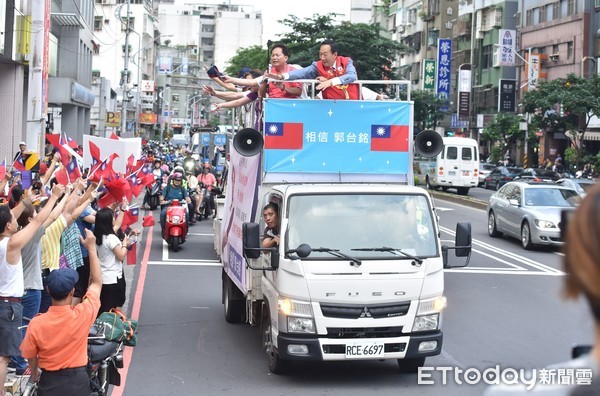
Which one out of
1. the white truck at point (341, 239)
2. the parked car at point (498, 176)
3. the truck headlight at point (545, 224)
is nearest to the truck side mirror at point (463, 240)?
the white truck at point (341, 239)

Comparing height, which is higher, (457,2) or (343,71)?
(457,2)

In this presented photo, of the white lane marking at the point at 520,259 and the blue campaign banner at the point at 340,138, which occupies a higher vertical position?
the blue campaign banner at the point at 340,138

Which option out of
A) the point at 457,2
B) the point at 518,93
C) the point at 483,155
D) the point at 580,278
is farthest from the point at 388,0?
the point at 580,278

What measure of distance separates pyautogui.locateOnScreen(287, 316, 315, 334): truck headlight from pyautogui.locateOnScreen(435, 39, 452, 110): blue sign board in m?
62.4

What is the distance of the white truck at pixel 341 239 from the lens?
360 inches

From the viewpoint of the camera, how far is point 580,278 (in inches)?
80.5

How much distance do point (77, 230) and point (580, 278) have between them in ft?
30.8

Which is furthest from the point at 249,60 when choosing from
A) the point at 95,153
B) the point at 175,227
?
the point at 95,153

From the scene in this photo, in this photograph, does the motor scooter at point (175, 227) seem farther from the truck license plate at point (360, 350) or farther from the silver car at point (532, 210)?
the truck license plate at point (360, 350)

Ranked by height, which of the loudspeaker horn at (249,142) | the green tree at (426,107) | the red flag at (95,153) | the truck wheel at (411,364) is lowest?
the truck wheel at (411,364)

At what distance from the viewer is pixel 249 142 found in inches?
415

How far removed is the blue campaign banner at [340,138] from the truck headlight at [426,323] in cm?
188

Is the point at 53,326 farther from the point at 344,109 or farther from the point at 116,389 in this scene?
the point at 344,109

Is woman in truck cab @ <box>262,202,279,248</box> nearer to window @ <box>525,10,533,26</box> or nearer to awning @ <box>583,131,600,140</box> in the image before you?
awning @ <box>583,131,600,140</box>
